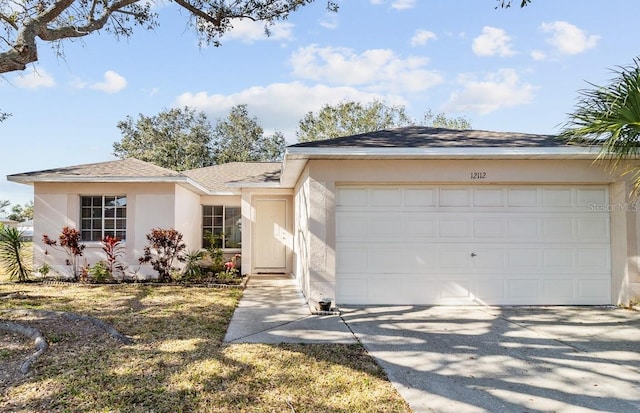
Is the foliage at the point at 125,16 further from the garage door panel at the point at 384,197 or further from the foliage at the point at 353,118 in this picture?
the foliage at the point at 353,118

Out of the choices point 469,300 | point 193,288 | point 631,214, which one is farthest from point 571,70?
point 193,288

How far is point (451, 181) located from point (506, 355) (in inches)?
149

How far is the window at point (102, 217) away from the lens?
11.9 m

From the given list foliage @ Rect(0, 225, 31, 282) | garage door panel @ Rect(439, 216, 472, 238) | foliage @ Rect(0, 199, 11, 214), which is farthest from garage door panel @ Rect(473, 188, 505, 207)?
foliage @ Rect(0, 199, 11, 214)

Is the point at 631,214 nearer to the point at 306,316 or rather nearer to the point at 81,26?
the point at 306,316

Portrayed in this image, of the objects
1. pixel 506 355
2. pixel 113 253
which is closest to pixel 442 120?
pixel 113 253

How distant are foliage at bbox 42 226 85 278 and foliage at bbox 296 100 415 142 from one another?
908 inches

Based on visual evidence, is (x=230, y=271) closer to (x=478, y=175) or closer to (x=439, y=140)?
(x=439, y=140)

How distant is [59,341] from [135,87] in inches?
632

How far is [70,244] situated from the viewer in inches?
428

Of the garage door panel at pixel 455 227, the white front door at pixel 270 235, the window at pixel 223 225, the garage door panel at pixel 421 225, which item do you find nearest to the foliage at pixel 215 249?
the window at pixel 223 225

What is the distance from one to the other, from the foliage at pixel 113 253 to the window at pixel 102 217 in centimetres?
33

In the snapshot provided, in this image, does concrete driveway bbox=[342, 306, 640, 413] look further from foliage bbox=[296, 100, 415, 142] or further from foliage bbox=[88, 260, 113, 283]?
foliage bbox=[296, 100, 415, 142]

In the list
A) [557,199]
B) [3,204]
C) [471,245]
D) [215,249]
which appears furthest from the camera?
[3,204]
